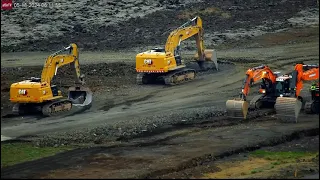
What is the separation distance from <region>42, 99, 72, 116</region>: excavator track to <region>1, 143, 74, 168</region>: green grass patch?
21.9ft

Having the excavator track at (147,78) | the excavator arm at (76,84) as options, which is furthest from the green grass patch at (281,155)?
the excavator track at (147,78)

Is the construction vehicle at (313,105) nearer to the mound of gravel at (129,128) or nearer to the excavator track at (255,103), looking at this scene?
the excavator track at (255,103)

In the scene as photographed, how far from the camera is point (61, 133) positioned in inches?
1513

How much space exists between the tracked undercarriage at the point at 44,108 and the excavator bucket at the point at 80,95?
1.93m

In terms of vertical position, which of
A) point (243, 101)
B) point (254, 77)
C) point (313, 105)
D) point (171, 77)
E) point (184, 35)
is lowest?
point (313, 105)

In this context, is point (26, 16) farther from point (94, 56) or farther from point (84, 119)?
point (84, 119)

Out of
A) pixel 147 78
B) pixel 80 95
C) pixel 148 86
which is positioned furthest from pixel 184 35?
pixel 80 95

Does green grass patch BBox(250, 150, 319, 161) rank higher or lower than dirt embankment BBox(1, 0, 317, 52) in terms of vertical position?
lower

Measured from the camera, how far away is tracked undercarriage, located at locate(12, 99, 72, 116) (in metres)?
43.1

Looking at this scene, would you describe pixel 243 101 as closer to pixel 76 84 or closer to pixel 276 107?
pixel 276 107

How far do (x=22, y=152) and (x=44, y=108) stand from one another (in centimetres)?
848

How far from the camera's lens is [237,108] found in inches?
1578

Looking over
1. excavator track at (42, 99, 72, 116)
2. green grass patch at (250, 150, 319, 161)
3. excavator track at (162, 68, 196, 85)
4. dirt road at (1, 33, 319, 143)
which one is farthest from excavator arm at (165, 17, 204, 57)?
green grass patch at (250, 150, 319, 161)

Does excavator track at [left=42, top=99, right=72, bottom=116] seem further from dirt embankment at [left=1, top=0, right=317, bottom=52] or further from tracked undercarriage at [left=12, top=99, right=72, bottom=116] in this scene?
dirt embankment at [left=1, top=0, right=317, bottom=52]
